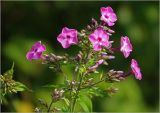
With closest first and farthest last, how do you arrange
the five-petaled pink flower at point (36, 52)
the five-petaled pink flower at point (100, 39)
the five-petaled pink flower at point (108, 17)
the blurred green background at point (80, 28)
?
1. the five-petaled pink flower at point (100, 39)
2. the five-petaled pink flower at point (108, 17)
3. the five-petaled pink flower at point (36, 52)
4. the blurred green background at point (80, 28)

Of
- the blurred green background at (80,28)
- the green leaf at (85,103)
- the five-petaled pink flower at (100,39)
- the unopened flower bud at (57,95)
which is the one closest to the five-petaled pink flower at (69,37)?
the five-petaled pink flower at (100,39)

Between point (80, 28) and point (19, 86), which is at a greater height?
point (80, 28)

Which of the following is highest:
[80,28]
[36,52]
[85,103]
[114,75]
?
[80,28]

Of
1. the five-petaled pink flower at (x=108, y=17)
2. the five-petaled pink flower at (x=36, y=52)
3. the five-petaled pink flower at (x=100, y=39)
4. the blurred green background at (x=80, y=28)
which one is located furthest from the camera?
the blurred green background at (x=80, y=28)

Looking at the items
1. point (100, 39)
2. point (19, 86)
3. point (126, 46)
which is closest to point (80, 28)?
point (19, 86)

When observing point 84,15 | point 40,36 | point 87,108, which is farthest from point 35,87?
point 87,108

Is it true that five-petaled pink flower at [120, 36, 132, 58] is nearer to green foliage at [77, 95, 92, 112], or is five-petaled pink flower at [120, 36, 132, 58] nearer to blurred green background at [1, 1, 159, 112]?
Result: green foliage at [77, 95, 92, 112]

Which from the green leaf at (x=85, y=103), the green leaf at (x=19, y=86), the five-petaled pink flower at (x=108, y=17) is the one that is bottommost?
the green leaf at (x=85, y=103)

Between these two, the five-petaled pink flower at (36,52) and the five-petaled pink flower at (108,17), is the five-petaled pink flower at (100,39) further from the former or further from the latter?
the five-petaled pink flower at (36,52)

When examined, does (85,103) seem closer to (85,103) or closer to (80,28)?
(85,103)
